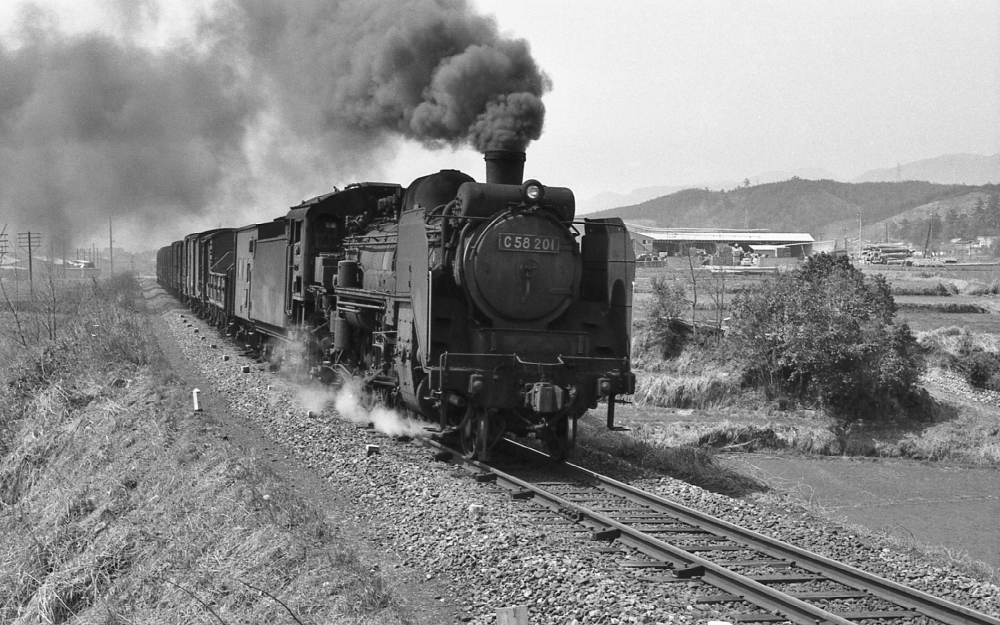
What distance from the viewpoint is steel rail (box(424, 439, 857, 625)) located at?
6.04 m

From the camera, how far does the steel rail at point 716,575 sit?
604 centimetres

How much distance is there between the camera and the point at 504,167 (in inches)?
444

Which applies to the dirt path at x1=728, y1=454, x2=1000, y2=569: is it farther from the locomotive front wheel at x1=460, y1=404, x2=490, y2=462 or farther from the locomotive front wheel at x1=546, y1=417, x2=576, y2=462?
the locomotive front wheel at x1=460, y1=404, x2=490, y2=462

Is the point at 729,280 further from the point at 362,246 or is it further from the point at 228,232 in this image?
the point at 362,246

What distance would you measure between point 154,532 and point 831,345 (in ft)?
59.2

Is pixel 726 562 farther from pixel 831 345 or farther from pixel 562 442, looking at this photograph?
pixel 831 345

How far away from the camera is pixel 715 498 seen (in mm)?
9461

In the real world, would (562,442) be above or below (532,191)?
below

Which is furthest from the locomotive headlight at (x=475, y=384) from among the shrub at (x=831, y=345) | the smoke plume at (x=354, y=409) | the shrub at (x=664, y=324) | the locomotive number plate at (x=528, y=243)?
the shrub at (x=664, y=324)

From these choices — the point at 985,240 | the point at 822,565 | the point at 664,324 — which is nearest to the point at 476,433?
the point at 822,565

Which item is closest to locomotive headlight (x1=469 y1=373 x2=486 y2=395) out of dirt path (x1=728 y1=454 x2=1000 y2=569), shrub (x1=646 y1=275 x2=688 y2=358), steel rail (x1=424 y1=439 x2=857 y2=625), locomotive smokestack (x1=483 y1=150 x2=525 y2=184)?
steel rail (x1=424 y1=439 x2=857 y2=625)

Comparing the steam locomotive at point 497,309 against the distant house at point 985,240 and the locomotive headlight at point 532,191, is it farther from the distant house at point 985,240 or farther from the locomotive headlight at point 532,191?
the distant house at point 985,240

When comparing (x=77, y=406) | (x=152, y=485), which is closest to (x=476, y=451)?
(x=152, y=485)

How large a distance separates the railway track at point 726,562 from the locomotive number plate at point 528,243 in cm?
261
